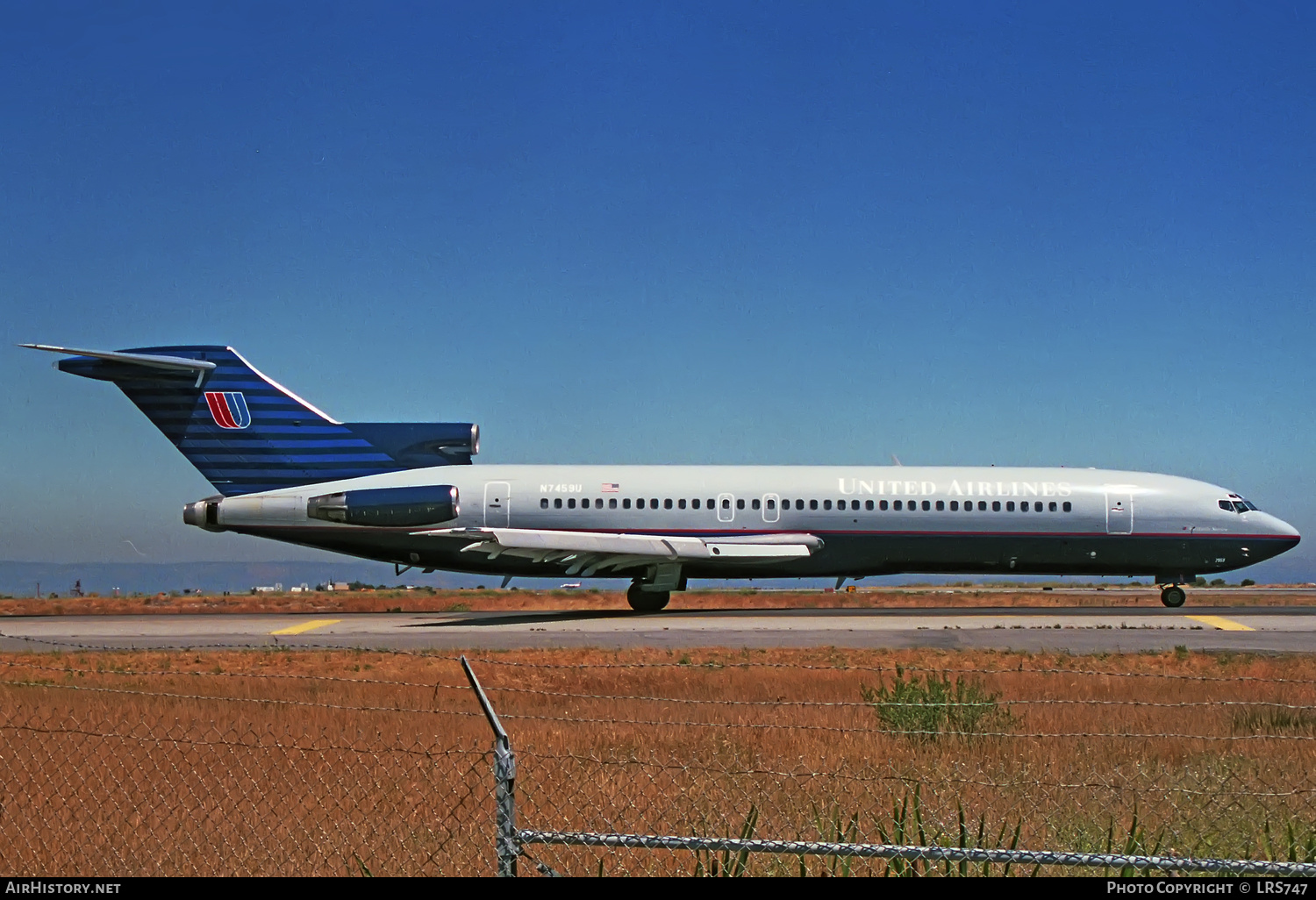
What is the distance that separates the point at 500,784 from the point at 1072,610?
2858 cm

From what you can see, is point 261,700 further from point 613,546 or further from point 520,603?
point 520,603

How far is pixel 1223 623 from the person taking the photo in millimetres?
25969

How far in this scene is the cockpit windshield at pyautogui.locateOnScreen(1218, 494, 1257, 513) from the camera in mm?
31844

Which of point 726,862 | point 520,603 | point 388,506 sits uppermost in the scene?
point 388,506

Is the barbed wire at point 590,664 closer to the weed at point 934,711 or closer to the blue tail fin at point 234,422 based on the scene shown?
the weed at point 934,711

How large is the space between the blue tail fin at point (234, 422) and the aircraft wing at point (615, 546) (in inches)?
143

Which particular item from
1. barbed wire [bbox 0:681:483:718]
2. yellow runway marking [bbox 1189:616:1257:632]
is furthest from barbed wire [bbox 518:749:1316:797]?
yellow runway marking [bbox 1189:616:1257:632]

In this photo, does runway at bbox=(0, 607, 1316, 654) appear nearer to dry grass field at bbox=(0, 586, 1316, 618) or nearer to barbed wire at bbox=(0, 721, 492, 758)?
dry grass field at bbox=(0, 586, 1316, 618)

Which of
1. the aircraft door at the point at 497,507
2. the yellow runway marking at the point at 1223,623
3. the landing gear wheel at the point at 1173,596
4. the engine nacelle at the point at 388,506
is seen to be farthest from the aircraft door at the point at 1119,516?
the engine nacelle at the point at 388,506

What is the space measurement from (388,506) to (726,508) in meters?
8.70

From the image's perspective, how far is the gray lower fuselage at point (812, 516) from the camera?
30516 millimetres

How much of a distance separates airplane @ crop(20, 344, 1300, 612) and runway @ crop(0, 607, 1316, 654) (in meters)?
1.38

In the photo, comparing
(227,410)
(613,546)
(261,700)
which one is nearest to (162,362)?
(227,410)
